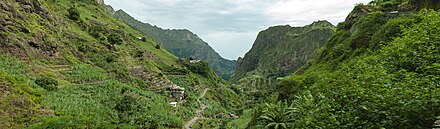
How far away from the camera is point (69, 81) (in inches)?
1559

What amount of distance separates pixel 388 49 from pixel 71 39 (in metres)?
59.7

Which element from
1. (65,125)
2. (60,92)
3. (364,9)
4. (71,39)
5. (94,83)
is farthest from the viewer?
(71,39)

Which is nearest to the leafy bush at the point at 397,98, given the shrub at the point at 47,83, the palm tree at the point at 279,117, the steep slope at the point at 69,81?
the palm tree at the point at 279,117

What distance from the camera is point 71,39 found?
2306 inches

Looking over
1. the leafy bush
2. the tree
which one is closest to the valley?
the leafy bush

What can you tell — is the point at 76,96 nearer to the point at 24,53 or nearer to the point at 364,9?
the point at 24,53

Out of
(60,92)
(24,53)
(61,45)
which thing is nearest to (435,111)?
(60,92)

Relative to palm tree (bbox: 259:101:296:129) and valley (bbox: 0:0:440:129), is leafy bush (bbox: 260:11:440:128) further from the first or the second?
palm tree (bbox: 259:101:296:129)

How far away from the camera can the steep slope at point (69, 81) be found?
78.5 feet

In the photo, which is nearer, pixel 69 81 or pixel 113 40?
pixel 69 81

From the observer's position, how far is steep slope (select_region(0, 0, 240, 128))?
2394 cm

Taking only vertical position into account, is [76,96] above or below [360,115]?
below

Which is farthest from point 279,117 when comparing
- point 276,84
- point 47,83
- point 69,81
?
point 69,81

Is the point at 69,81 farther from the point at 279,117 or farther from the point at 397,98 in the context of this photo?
the point at 397,98
